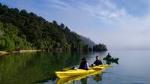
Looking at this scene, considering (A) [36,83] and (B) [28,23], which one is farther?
(B) [28,23]

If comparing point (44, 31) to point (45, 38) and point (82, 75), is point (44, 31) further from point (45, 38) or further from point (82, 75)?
point (82, 75)

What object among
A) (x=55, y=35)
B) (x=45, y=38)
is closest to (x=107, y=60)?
(x=45, y=38)

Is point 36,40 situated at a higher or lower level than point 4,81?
higher

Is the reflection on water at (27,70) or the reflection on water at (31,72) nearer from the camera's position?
the reflection on water at (31,72)

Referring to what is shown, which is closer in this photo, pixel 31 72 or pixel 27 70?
pixel 31 72

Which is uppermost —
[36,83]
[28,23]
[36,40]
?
[28,23]

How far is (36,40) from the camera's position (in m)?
166

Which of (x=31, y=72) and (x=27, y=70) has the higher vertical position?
(x=27, y=70)

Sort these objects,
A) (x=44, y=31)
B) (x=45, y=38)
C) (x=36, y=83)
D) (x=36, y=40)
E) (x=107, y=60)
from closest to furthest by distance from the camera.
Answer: (x=36, y=83) < (x=107, y=60) < (x=36, y=40) < (x=45, y=38) < (x=44, y=31)

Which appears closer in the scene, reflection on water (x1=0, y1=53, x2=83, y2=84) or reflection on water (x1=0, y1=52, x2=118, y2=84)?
reflection on water (x1=0, y1=52, x2=118, y2=84)

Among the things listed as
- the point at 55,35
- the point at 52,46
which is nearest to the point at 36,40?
the point at 52,46

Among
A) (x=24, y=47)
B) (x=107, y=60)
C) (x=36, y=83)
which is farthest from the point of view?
(x=24, y=47)

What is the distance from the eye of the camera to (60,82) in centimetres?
3572

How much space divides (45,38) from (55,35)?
1591 centimetres
